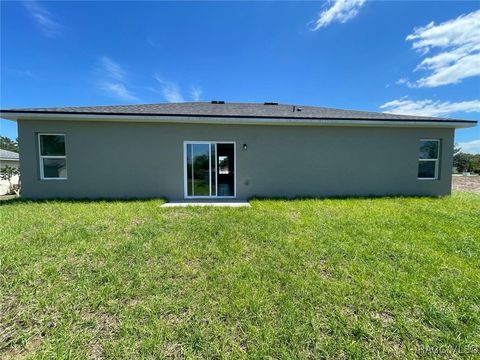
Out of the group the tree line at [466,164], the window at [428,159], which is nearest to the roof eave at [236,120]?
the window at [428,159]

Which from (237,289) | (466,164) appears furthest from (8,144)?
(466,164)

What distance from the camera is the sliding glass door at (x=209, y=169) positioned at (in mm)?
9031

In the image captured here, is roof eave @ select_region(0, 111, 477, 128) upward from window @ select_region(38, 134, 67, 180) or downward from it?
upward

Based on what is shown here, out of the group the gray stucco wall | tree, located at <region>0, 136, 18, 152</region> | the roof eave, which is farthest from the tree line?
tree, located at <region>0, 136, 18, 152</region>

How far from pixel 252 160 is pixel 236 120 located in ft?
5.95

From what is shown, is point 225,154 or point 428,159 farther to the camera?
point 428,159

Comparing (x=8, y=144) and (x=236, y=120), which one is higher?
(x=8, y=144)

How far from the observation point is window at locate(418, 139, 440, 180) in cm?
982

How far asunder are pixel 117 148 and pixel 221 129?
4344 millimetres

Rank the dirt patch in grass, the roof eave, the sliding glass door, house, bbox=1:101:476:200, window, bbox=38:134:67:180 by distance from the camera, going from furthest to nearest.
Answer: the dirt patch in grass, the sliding glass door, window, bbox=38:134:67:180, house, bbox=1:101:476:200, the roof eave

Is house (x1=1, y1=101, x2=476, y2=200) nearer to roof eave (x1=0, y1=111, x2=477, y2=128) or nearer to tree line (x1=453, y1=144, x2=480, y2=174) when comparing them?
roof eave (x1=0, y1=111, x2=477, y2=128)

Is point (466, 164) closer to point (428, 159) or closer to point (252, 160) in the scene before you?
point (428, 159)

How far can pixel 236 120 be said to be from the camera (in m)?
8.52

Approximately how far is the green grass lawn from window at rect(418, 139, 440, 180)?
5.34 metres
